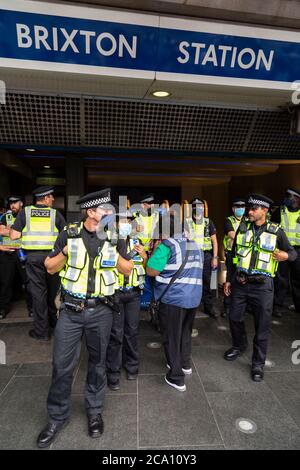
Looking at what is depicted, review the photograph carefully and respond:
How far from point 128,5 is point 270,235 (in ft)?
8.45

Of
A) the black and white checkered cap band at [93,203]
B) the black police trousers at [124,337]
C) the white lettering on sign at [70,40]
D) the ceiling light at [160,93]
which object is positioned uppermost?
the white lettering on sign at [70,40]

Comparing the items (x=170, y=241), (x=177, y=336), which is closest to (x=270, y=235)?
(x=170, y=241)

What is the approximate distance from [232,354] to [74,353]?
6.62ft

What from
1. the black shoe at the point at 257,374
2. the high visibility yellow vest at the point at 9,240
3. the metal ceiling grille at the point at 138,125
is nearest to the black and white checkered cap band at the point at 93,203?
the metal ceiling grille at the point at 138,125

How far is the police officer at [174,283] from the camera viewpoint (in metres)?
2.76

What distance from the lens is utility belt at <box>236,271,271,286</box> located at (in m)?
3.09

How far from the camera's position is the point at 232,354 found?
3.47 m

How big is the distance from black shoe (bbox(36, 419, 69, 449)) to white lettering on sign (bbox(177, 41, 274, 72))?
138 inches

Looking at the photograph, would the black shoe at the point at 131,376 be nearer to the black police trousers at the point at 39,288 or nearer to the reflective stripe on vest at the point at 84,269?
the reflective stripe on vest at the point at 84,269

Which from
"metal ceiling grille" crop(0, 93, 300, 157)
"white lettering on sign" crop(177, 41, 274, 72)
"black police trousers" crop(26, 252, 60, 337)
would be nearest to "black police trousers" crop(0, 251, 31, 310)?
"black police trousers" crop(26, 252, 60, 337)

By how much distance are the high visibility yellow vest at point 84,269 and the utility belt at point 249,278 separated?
1576 millimetres

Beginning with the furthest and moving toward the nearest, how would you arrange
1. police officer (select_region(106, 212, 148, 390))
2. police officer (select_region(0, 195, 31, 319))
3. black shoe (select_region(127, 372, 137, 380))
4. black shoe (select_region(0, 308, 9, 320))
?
1. police officer (select_region(0, 195, 31, 319))
2. black shoe (select_region(0, 308, 9, 320))
3. black shoe (select_region(127, 372, 137, 380))
4. police officer (select_region(106, 212, 148, 390))

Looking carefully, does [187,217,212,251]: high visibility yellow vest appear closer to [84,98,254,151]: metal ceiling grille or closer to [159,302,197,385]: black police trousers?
[84,98,254,151]: metal ceiling grille
